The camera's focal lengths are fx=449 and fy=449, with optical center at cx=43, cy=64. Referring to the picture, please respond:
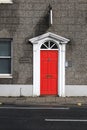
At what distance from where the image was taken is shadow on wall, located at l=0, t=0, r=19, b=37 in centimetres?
2180

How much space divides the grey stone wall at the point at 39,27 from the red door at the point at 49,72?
0.54 meters

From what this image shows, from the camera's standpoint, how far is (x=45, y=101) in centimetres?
2014

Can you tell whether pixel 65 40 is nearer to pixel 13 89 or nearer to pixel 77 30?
pixel 77 30

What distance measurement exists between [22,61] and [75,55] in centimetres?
260

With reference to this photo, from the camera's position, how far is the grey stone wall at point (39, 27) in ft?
71.6
